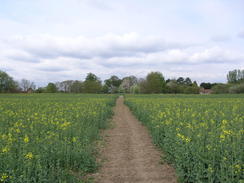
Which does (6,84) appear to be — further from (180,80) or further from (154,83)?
(180,80)

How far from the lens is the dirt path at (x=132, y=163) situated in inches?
239

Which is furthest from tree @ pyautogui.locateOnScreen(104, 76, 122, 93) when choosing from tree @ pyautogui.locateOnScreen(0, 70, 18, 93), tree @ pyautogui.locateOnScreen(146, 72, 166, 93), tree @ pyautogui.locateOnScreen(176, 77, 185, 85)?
tree @ pyautogui.locateOnScreen(0, 70, 18, 93)

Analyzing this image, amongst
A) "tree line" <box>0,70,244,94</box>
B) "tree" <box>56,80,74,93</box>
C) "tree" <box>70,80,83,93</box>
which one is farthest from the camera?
"tree" <box>56,80,74,93</box>

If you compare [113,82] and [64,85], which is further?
[113,82]

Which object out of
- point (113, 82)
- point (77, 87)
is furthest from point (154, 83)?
point (113, 82)

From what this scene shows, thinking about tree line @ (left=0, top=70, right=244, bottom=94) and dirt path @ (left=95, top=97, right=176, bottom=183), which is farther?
tree line @ (left=0, top=70, right=244, bottom=94)

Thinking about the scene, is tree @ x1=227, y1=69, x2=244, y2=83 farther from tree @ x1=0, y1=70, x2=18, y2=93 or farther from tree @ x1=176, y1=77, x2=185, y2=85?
tree @ x1=0, y1=70, x2=18, y2=93

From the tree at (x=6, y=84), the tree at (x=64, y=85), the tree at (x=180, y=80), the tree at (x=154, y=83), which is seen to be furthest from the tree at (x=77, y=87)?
the tree at (x=180, y=80)

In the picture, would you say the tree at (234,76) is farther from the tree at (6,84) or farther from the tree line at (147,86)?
the tree at (6,84)

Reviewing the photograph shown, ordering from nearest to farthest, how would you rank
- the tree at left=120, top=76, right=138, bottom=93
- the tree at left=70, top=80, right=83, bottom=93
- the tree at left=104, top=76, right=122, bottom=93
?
the tree at left=70, top=80, right=83, bottom=93, the tree at left=120, top=76, right=138, bottom=93, the tree at left=104, top=76, right=122, bottom=93

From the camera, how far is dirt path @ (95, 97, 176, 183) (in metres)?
6.06

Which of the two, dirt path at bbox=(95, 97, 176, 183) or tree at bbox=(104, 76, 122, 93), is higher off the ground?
tree at bbox=(104, 76, 122, 93)

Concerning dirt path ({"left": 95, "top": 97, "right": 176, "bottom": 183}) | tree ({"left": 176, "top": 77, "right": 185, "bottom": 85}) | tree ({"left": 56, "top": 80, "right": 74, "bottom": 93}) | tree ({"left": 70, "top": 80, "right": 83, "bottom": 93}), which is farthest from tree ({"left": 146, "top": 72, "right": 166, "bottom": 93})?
dirt path ({"left": 95, "top": 97, "right": 176, "bottom": 183})

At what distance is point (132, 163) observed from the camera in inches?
285
